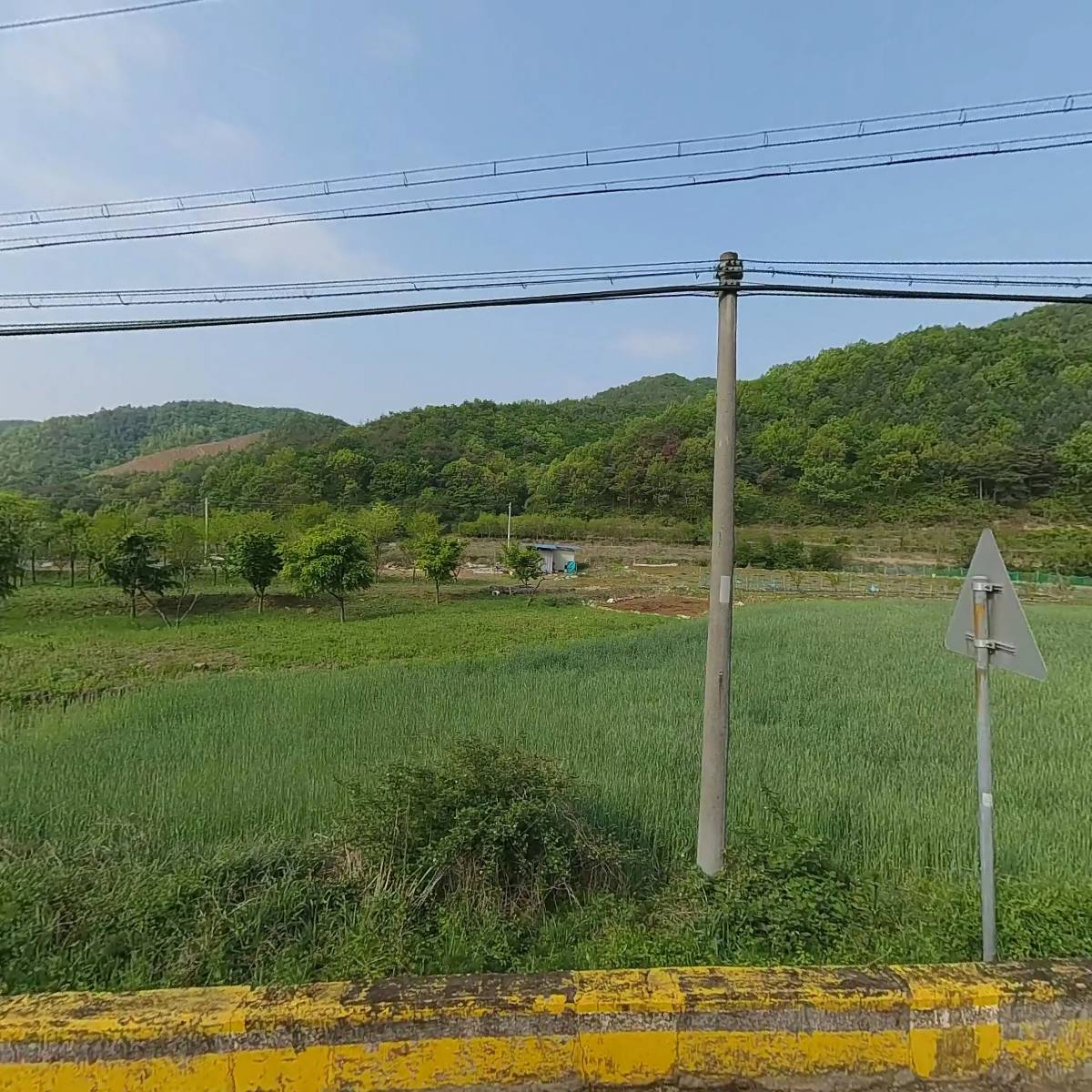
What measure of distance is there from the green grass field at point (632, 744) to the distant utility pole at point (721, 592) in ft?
1.83

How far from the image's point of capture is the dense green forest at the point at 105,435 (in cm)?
7425

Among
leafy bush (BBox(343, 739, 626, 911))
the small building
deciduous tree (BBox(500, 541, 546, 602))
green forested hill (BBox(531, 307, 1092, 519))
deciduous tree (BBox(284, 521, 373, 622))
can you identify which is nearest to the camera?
leafy bush (BBox(343, 739, 626, 911))

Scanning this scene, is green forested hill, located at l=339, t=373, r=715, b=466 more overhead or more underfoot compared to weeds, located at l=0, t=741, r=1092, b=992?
more overhead

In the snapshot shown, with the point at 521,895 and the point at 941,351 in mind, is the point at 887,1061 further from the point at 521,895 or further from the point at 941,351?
the point at 941,351

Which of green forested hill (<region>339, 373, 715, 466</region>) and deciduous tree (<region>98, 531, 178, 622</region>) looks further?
green forested hill (<region>339, 373, 715, 466</region>)

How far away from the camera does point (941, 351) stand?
60844 millimetres

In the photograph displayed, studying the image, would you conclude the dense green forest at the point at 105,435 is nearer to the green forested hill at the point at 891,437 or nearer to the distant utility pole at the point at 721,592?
the green forested hill at the point at 891,437

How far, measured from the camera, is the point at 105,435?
93.6 meters

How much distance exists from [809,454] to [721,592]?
57.7 meters

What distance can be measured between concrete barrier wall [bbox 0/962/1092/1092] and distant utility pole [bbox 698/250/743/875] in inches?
47.7

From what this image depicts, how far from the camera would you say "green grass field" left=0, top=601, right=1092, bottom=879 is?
390cm

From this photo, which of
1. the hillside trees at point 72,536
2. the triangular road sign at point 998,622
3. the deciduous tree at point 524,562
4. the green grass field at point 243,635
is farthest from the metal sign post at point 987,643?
the hillside trees at point 72,536

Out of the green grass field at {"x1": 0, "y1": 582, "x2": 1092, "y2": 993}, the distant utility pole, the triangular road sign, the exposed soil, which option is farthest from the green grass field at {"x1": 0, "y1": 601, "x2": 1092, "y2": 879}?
the exposed soil

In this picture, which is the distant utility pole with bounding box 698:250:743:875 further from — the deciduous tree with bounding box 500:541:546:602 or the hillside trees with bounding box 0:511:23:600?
the deciduous tree with bounding box 500:541:546:602
